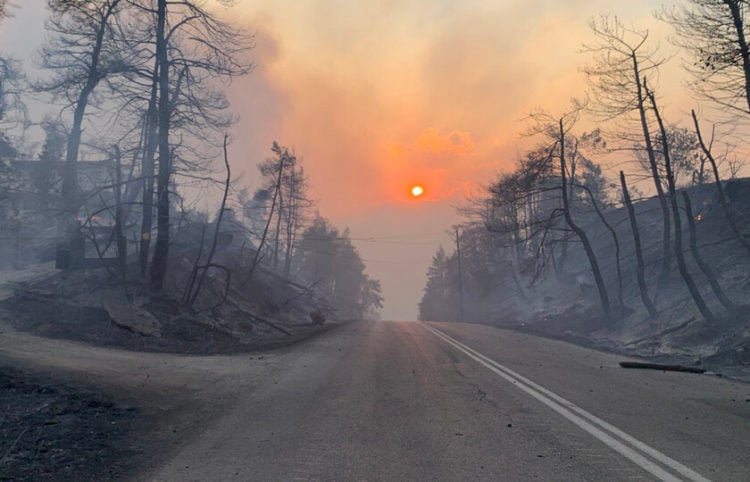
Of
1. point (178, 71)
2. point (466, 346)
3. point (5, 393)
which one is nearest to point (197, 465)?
point (5, 393)

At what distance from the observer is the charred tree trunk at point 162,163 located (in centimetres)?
1906

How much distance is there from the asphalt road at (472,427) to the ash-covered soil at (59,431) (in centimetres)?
74

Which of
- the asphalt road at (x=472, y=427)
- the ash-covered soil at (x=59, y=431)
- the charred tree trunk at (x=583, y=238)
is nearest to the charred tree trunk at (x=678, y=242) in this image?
the charred tree trunk at (x=583, y=238)

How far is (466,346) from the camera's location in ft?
53.5

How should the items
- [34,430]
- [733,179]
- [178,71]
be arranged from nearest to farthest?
[34,430] → [178,71] → [733,179]

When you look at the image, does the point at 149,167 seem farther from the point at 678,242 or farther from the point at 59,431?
the point at 678,242

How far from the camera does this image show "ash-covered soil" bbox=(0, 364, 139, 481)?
493 centimetres

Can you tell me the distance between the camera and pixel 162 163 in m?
19.3

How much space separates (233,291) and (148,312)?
951cm

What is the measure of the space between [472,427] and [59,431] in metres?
4.90

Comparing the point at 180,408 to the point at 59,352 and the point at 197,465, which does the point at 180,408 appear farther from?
the point at 59,352

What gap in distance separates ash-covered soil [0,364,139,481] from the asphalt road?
2.42 feet

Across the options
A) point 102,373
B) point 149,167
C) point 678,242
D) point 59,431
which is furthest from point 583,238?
point 59,431

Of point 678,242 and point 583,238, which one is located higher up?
point 583,238
